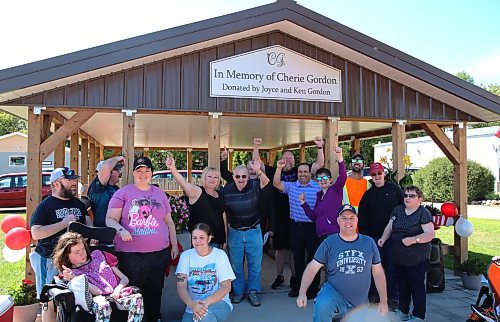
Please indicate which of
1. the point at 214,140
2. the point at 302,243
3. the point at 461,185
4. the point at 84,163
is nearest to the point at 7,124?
the point at 84,163

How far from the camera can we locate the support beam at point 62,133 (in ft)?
16.1

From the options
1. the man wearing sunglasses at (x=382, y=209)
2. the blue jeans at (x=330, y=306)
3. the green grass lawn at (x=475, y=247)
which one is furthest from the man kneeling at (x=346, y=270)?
the green grass lawn at (x=475, y=247)

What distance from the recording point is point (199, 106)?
5.27 meters

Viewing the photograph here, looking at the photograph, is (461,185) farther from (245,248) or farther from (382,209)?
(245,248)

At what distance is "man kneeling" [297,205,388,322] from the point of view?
334cm

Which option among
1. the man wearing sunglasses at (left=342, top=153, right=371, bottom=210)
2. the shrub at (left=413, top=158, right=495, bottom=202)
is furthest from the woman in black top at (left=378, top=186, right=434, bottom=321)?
the shrub at (left=413, top=158, right=495, bottom=202)

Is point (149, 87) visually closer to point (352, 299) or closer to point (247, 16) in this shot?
point (247, 16)

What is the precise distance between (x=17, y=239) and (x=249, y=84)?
318 cm

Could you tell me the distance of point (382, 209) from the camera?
4.82m

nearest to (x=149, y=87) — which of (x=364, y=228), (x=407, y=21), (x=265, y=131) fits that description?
(x=364, y=228)

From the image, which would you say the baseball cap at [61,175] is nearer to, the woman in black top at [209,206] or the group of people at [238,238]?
the group of people at [238,238]

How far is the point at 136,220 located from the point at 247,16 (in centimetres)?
286

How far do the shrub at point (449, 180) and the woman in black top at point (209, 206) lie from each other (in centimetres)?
1713

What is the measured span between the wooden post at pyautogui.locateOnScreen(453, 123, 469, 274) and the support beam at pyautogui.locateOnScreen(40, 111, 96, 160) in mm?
5402
